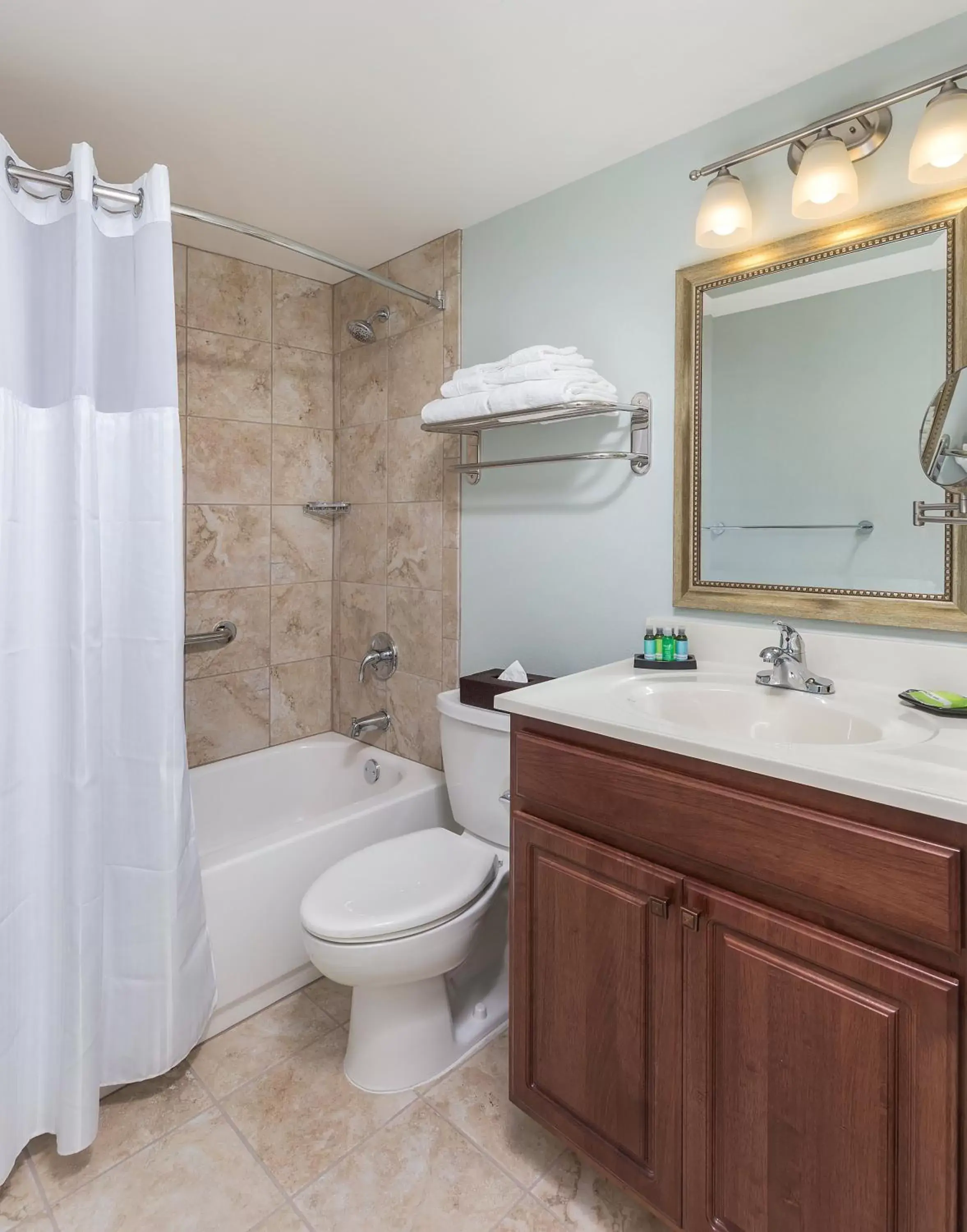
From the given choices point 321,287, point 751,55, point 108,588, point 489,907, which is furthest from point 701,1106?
point 321,287

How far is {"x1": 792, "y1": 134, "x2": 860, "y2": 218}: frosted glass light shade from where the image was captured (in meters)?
1.28

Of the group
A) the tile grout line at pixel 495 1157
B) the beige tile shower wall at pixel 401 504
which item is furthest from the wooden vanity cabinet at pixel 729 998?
the beige tile shower wall at pixel 401 504

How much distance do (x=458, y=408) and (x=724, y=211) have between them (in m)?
0.73

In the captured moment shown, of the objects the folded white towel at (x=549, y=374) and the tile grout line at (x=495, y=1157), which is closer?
the tile grout line at (x=495, y=1157)

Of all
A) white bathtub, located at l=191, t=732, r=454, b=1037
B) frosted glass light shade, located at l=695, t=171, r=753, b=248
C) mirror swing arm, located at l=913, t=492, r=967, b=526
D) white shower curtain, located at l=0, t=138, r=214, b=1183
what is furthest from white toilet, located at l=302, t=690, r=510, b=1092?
frosted glass light shade, located at l=695, t=171, r=753, b=248

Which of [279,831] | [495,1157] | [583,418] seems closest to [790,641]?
[583,418]

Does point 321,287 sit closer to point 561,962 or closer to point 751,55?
point 751,55

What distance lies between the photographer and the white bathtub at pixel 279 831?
5.76ft

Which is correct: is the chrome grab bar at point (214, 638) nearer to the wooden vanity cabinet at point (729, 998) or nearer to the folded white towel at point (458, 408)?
the folded white towel at point (458, 408)

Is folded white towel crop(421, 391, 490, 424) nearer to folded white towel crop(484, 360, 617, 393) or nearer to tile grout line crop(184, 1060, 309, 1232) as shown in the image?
folded white towel crop(484, 360, 617, 393)

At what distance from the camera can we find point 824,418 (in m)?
1.43

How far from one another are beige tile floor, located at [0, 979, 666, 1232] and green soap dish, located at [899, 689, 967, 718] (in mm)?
1060

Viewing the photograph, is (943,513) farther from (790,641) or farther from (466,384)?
(466,384)

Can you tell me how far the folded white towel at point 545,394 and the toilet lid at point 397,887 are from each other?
1107 millimetres
